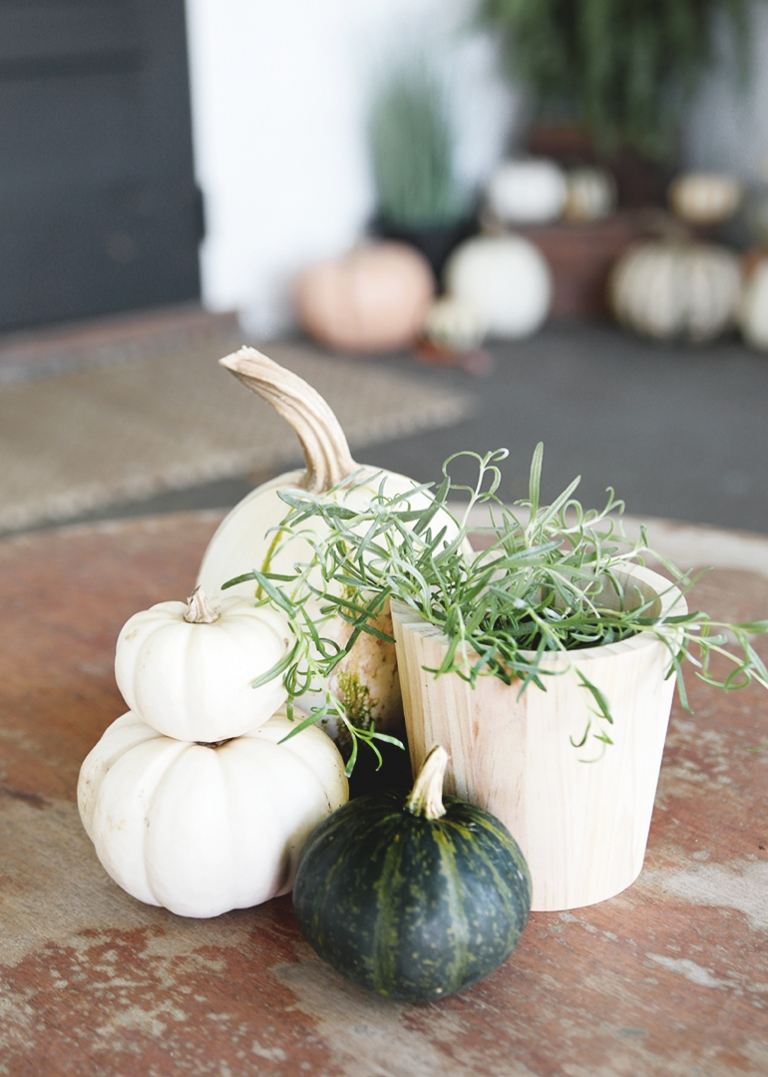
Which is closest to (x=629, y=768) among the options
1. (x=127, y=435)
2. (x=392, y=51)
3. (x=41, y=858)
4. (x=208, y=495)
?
(x=41, y=858)

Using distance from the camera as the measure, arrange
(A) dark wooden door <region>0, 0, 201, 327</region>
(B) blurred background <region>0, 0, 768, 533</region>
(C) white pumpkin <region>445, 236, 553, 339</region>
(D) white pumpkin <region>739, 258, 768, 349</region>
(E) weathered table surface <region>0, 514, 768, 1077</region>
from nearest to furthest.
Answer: (E) weathered table surface <region>0, 514, 768, 1077</region> < (B) blurred background <region>0, 0, 768, 533</region> < (A) dark wooden door <region>0, 0, 201, 327</region> < (D) white pumpkin <region>739, 258, 768, 349</region> < (C) white pumpkin <region>445, 236, 553, 339</region>

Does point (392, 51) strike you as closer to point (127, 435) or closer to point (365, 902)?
point (127, 435)

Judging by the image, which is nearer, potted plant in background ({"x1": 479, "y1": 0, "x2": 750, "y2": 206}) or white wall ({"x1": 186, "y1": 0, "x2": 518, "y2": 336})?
white wall ({"x1": 186, "y1": 0, "x2": 518, "y2": 336})

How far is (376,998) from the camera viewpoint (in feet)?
1.71

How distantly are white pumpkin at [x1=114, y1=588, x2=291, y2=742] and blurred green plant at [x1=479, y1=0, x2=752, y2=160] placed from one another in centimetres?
331

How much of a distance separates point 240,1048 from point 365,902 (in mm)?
80

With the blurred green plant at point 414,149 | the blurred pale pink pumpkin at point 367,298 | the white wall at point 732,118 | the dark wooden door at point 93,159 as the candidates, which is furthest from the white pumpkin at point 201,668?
the white wall at point 732,118

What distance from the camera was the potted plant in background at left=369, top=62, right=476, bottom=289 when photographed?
138 inches

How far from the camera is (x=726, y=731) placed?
29.0 inches

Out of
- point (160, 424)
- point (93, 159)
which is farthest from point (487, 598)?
point (93, 159)

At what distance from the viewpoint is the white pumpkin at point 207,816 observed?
0.54 meters

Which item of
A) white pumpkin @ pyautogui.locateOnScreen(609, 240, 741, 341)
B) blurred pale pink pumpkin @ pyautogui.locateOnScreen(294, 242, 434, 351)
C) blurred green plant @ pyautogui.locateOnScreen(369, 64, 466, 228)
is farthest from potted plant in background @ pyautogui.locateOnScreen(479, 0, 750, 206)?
blurred pale pink pumpkin @ pyautogui.locateOnScreen(294, 242, 434, 351)

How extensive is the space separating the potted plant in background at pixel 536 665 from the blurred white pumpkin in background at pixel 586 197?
327 centimetres

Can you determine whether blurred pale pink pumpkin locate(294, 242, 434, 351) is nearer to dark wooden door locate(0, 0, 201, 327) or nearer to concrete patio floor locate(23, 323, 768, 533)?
concrete patio floor locate(23, 323, 768, 533)
